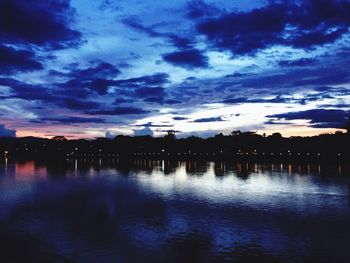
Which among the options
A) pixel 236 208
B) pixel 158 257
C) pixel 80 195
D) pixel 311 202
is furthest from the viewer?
pixel 80 195

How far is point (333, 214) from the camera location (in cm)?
3038

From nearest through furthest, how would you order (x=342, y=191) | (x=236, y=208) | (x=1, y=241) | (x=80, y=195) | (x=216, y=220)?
(x=1, y=241) → (x=216, y=220) → (x=236, y=208) → (x=80, y=195) → (x=342, y=191)

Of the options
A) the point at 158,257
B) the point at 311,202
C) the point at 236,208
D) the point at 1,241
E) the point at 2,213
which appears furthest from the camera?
the point at 311,202

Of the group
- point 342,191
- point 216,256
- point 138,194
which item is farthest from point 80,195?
point 342,191

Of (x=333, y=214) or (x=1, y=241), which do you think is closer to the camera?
(x=1, y=241)

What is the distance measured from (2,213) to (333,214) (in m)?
25.4

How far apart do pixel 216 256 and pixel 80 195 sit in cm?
2588

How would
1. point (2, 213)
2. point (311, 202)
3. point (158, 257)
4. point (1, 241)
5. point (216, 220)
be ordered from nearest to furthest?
1. point (158, 257)
2. point (1, 241)
3. point (216, 220)
4. point (2, 213)
5. point (311, 202)

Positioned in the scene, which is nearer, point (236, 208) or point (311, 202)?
point (236, 208)

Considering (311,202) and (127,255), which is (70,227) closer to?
(127,255)

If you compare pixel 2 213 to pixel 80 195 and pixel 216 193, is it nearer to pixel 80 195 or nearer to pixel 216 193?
pixel 80 195

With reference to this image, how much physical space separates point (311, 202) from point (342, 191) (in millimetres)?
11195

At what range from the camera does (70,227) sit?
2491 cm

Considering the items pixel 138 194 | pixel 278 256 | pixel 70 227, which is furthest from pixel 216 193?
pixel 278 256
